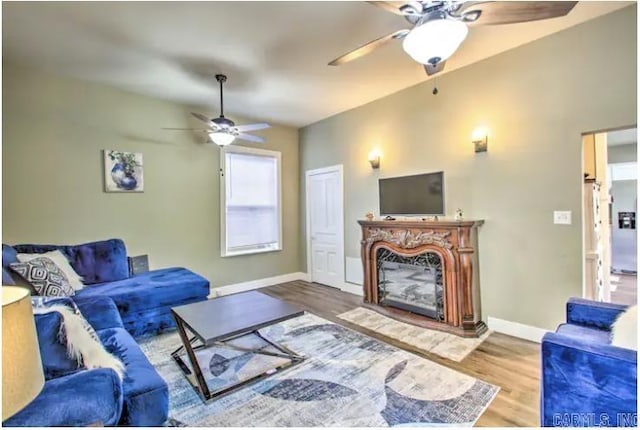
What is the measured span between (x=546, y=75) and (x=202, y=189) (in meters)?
4.39

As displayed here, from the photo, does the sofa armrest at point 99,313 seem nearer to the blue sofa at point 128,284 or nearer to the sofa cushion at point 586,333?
the blue sofa at point 128,284

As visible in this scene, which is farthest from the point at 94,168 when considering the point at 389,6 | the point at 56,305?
the point at 389,6

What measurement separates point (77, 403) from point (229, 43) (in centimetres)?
287

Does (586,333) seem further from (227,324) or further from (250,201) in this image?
(250,201)

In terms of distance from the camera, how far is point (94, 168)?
3.75 metres

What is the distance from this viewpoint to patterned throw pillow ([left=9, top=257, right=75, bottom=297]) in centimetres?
265

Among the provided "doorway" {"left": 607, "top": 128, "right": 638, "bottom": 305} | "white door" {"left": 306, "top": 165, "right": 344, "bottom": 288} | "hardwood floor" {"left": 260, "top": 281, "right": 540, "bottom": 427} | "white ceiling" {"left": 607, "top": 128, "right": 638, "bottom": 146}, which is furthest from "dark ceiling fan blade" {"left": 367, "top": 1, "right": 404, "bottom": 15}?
"doorway" {"left": 607, "top": 128, "right": 638, "bottom": 305}

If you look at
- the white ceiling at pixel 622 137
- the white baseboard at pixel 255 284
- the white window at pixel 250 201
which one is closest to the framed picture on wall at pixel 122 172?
the white window at pixel 250 201

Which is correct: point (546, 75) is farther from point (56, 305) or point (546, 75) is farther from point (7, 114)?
point (7, 114)

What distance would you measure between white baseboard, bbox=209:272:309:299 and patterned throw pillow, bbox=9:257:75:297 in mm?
1843

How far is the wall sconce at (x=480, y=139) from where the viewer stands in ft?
10.7

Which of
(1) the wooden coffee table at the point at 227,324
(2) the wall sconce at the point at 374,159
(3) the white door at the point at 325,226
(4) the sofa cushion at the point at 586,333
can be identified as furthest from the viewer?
(3) the white door at the point at 325,226

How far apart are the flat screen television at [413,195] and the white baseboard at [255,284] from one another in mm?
2268

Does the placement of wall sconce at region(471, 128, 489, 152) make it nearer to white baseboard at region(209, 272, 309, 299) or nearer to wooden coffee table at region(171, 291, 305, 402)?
wooden coffee table at region(171, 291, 305, 402)
